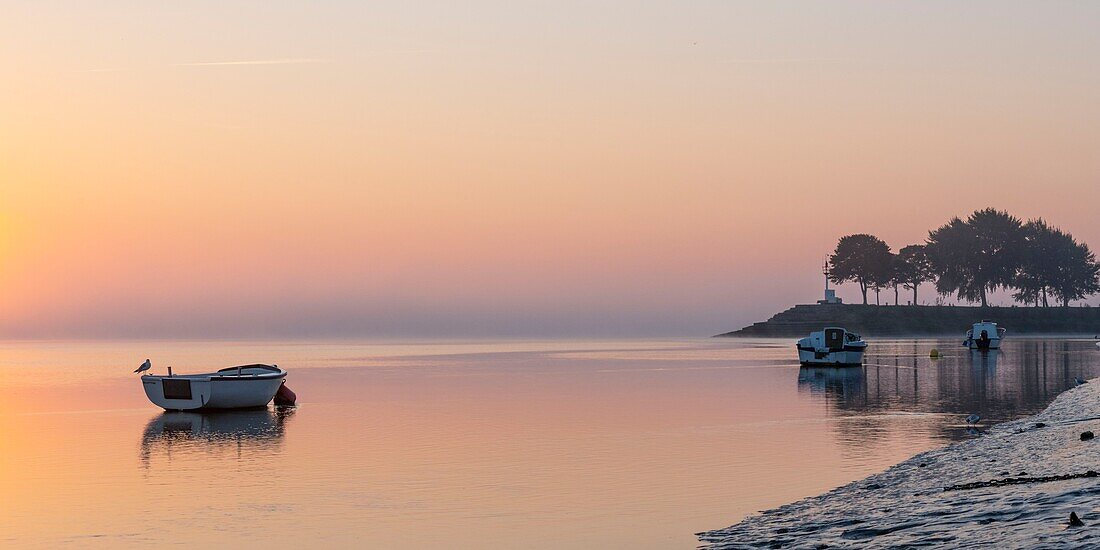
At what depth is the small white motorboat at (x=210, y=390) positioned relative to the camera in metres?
50.3

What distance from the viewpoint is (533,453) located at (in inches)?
1294

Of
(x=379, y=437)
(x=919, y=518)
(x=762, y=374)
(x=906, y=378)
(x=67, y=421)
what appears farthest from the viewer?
(x=762, y=374)

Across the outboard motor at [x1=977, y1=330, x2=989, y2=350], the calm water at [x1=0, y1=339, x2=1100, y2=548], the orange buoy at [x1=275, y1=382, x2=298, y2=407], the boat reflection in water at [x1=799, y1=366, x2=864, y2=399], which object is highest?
the outboard motor at [x1=977, y1=330, x2=989, y2=350]

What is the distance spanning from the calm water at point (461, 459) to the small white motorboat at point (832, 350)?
80.2ft

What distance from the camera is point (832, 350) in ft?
293

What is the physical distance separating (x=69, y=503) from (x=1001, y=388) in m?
46.8

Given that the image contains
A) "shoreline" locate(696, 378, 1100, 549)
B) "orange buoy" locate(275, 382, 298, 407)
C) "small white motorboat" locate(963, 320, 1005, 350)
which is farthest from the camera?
"small white motorboat" locate(963, 320, 1005, 350)

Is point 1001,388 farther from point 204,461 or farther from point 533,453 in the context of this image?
point 204,461

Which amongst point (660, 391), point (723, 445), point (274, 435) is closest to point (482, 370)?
point (660, 391)

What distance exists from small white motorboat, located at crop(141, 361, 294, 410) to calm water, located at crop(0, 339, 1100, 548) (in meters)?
1.29

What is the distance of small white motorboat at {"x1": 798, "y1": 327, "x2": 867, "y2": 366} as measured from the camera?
89.1 metres

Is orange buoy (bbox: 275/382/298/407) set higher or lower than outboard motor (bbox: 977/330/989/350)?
lower

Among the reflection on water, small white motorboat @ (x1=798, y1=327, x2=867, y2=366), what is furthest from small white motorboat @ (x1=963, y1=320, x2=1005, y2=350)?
small white motorboat @ (x1=798, y1=327, x2=867, y2=366)

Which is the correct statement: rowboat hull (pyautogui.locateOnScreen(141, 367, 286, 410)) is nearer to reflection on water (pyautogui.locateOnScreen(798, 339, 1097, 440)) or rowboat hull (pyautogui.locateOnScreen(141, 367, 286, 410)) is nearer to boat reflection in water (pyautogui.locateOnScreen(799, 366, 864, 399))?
reflection on water (pyautogui.locateOnScreen(798, 339, 1097, 440))
